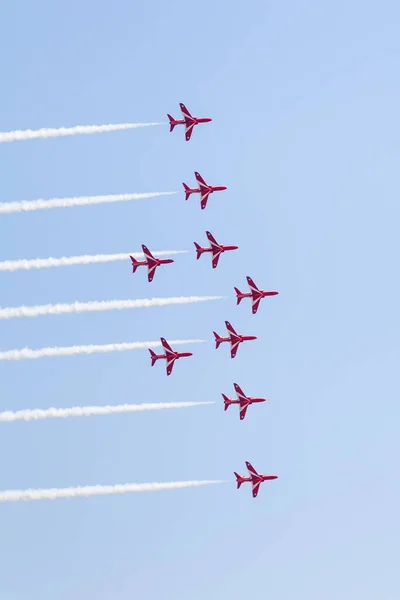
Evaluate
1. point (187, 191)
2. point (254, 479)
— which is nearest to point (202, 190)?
point (187, 191)

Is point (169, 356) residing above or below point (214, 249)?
below

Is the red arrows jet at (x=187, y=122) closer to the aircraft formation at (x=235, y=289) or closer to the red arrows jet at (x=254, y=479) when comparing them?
the aircraft formation at (x=235, y=289)

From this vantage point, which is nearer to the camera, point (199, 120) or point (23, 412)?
point (23, 412)

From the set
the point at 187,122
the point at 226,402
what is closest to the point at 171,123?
the point at 187,122

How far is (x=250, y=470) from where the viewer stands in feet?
426

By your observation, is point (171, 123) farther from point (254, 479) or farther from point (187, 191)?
point (254, 479)

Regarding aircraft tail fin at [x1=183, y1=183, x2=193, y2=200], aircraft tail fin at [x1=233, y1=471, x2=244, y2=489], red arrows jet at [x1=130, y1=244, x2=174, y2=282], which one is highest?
aircraft tail fin at [x1=183, y1=183, x2=193, y2=200]

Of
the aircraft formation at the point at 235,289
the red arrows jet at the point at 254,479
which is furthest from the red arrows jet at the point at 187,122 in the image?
the red arrows jet at the point at 254,479

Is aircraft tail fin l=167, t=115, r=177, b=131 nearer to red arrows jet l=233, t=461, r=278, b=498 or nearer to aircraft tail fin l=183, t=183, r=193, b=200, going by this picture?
aircraft tail fin l=183, t=183, r=193, b=200

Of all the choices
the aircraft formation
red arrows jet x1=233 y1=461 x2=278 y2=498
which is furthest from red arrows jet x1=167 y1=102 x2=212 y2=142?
red arrows jet x1=233 y1=461 x2=278 y2=498

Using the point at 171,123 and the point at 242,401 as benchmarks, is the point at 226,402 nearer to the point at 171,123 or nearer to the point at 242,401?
the point at 242,401

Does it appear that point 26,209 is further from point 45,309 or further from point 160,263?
point 160,263

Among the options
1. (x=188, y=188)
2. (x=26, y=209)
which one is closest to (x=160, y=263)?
(x=188, y=188)

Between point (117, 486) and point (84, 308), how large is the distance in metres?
14.2
